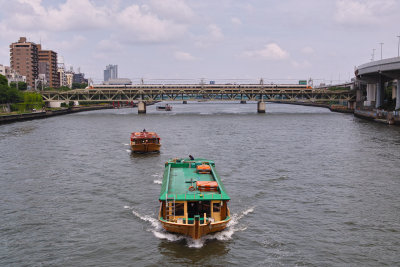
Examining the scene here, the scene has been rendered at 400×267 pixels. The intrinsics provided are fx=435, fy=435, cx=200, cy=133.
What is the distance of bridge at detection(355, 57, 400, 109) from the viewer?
349ft

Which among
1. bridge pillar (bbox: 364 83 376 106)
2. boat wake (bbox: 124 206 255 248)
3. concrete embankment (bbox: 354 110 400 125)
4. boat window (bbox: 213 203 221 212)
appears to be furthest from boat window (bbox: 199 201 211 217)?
bridge pillar (bbox: 364 83 376 106)

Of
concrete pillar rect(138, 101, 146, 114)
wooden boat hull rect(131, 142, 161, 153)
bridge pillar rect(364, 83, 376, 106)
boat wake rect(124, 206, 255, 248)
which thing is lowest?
boat wake rect(124, 206, 255, 248)

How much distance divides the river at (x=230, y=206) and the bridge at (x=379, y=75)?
5394 centimetres

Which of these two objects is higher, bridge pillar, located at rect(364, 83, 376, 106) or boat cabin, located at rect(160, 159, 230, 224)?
bridge pillar, located at rect(364, 83, 376, 106)

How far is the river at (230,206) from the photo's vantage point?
934 inches

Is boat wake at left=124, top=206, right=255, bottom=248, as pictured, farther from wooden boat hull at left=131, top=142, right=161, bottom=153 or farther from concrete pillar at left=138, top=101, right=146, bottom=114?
concrete pillar at left=138, top=101, right=146, bottom=114

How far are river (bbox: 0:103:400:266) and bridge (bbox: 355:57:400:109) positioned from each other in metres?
53.9

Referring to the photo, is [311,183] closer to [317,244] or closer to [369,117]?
[317,244]

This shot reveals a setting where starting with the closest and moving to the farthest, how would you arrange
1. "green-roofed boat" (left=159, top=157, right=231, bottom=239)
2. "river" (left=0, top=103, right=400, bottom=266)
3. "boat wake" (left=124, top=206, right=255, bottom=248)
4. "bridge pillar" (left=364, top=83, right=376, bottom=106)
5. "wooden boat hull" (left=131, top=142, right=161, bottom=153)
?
"river" (left=0, top=103, right=400, bottom=266)
"green-roofed boat" (left=159, top=157, right=231, bottom=239)
"boat wake" (left=124, top=206, right=255, bottom=248)
"wooden boat hull" (left=131, top=142, right=161, bottom=153)
"bridge pillar" (left=364, top=83, right=376, bottom=106)

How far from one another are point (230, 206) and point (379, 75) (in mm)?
108310

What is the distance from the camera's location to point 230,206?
31.9m

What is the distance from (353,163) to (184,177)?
88.4 ft

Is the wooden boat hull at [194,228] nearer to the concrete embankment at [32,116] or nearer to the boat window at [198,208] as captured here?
the boat window at [198,208]

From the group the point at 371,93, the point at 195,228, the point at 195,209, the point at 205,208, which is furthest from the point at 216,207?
the point at 371,93
